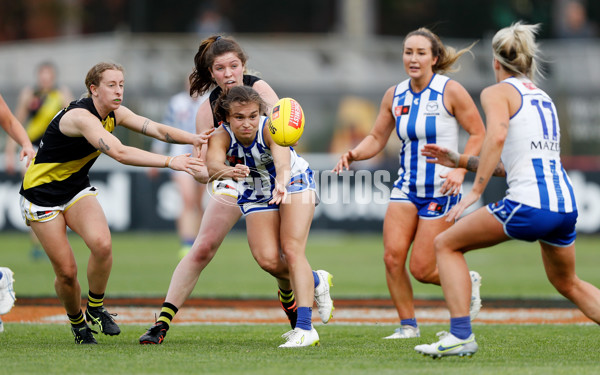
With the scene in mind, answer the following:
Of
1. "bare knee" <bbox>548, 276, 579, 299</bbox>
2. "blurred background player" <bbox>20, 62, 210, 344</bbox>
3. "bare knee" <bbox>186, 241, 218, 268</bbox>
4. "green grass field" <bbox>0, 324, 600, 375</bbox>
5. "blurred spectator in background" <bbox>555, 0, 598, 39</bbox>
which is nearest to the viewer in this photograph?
"green grass field" <bbox>0, 324, 600, 375</bbox>

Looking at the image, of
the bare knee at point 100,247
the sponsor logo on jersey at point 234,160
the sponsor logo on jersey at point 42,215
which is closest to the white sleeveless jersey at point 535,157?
the sponsor logo on jersey at point 234,160

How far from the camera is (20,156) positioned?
23.6 ft

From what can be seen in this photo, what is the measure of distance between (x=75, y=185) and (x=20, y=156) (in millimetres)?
577

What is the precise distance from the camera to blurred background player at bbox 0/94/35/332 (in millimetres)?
7223

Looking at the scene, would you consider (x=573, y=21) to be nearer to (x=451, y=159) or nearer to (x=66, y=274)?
(x=451, y=159)

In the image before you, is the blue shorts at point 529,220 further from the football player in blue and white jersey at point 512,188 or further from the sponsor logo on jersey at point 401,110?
the sponsor logo on jersey at point 401,110

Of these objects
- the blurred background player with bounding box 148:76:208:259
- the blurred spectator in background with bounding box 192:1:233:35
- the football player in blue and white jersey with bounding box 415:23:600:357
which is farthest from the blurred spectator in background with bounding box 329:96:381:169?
the football player in blue and white jersey with bounding box 415:23:600:357

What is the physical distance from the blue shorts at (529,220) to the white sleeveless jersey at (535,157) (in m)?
0.04

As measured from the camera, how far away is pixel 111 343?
6891mm

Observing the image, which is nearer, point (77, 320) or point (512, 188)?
point (512, 188)

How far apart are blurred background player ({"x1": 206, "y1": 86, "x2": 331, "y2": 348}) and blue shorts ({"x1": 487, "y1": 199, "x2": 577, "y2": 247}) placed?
155 cm

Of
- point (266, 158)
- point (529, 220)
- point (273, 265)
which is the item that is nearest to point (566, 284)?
point (529, 220)

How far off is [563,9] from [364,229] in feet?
25.8

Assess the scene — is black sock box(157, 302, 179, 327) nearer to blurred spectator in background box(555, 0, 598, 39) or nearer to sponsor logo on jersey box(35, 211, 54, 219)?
sponsor logo on jersey box(35, 211, 54, 219)
